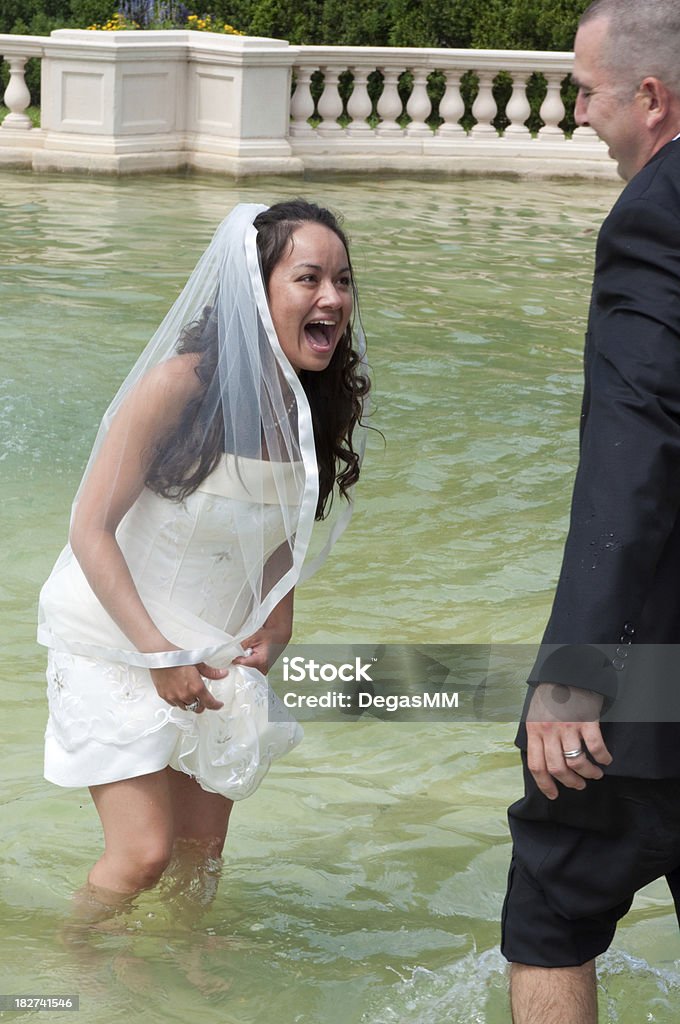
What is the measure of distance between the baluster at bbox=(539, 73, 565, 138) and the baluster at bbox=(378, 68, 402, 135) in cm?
183

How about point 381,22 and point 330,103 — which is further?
point 381,22

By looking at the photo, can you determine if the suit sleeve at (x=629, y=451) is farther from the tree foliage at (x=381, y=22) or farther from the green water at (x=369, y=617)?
the tree foliage at (x=381, y=22)

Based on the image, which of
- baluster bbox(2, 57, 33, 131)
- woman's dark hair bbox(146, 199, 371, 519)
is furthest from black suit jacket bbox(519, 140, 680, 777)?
baluster bbox(2, 57, 33, 131)

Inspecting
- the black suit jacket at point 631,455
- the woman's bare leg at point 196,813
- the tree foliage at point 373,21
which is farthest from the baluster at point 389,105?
the black suit jacket at point 631,455

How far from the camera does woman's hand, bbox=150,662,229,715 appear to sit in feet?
11.2

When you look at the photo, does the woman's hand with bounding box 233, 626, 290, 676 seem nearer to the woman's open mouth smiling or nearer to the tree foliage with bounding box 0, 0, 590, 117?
the woman's open mouth smiling

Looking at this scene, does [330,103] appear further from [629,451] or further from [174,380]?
[629,451]

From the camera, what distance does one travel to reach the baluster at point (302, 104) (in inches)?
686

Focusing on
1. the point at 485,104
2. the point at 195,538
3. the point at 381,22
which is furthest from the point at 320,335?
the point at 381,22

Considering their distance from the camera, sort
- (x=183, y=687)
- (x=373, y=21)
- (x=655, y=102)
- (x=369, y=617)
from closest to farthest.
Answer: (x=655, y=102) → (x=183, y=687) → (x=369, y=617) → (x=373, y=21)

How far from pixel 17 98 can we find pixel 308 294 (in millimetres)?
14511

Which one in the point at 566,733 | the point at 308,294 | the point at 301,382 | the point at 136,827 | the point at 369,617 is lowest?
the point at 369,617

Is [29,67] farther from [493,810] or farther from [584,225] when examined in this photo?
[493,810]

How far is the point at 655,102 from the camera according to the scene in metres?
2.81
